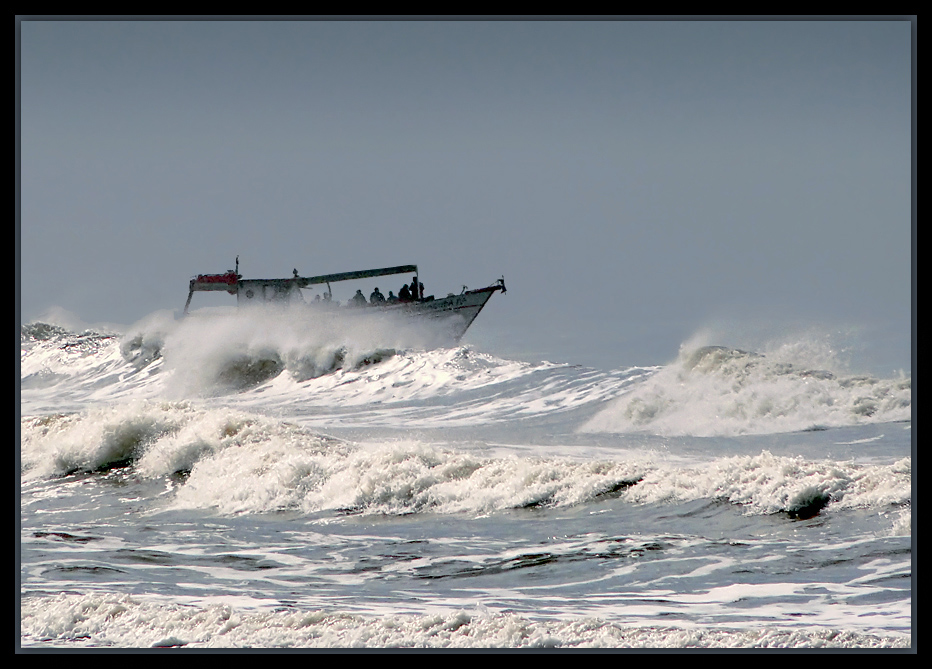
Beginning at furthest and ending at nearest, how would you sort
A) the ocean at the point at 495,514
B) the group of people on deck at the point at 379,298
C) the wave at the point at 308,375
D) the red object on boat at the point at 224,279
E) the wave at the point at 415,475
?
the group of people on deck at the point at 379,298
the wave at the point at 308,375
the red object on boat at the point at 224,279
the wave at the point at 415,475
the ocean at the point at 495,514

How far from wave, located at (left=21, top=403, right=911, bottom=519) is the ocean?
3 centimetres

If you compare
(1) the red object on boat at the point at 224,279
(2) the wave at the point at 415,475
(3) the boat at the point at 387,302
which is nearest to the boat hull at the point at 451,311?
(3) the boat at the point at 387,302

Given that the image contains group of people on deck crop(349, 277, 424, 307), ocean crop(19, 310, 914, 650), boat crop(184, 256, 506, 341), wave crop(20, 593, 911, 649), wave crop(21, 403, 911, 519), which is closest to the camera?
wave crop(20, 593, 911, 649)

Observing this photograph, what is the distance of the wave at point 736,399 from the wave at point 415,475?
2255 millimetres

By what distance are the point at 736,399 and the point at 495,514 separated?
580cm

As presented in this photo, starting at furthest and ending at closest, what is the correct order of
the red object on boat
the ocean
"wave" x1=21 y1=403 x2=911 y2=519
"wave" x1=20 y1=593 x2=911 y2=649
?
the red object on boat < "wave" x1=21 y1=403 x2=911 y2=519 < the ocean < "wave" x1=20 y1=593 x2=911 y2=649

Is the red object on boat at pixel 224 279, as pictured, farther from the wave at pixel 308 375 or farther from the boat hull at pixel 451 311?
the boat hull at pixel 451 311

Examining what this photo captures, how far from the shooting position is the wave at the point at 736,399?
10.9 metres

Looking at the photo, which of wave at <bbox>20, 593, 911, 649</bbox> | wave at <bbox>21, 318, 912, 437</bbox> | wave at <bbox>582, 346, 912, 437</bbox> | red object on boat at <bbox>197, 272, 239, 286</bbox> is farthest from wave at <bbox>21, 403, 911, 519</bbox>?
wave at <bbox>20, 593, 911, 649</bbox>

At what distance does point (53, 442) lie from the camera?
11000mm

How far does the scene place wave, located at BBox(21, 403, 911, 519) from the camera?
6.91 meters

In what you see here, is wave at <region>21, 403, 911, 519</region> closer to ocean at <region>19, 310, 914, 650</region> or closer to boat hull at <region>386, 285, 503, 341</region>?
ocean at <region>19, 310, 914, 650</region>
